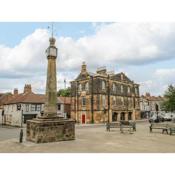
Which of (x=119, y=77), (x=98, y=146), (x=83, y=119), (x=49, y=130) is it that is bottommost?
(x=98, y=146)

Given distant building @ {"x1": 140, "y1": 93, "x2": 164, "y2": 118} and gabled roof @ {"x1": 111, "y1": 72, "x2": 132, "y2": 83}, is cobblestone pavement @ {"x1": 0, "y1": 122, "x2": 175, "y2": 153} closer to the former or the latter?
gabled roof @ {"x1": 111, "y1": 72, "x2": 132, "y2": 83}

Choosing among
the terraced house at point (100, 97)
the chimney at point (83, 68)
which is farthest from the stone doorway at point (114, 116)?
the chimney at point (83, 68)

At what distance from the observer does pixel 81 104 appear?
44.7 meters

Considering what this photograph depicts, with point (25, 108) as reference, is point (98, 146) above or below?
below

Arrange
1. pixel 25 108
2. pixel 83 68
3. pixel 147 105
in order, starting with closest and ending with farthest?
pixel 25 108 → pixel 83 68 → pixel 147 105

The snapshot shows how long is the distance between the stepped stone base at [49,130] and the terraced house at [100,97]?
2612 cm

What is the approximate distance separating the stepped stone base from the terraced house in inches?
1028

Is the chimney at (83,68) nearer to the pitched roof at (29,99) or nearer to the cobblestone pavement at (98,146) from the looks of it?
the pitched roof at (29,99)

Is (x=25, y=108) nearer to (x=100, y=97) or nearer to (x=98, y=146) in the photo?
(x=100, y=97)

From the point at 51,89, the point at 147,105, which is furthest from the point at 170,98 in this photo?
the point at 147,105

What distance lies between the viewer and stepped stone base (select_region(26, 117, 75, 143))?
14.9 meters

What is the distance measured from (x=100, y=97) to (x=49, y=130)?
1096 inches

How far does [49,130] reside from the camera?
15.2 m

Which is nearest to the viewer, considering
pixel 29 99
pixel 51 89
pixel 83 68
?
pixel 51 89
